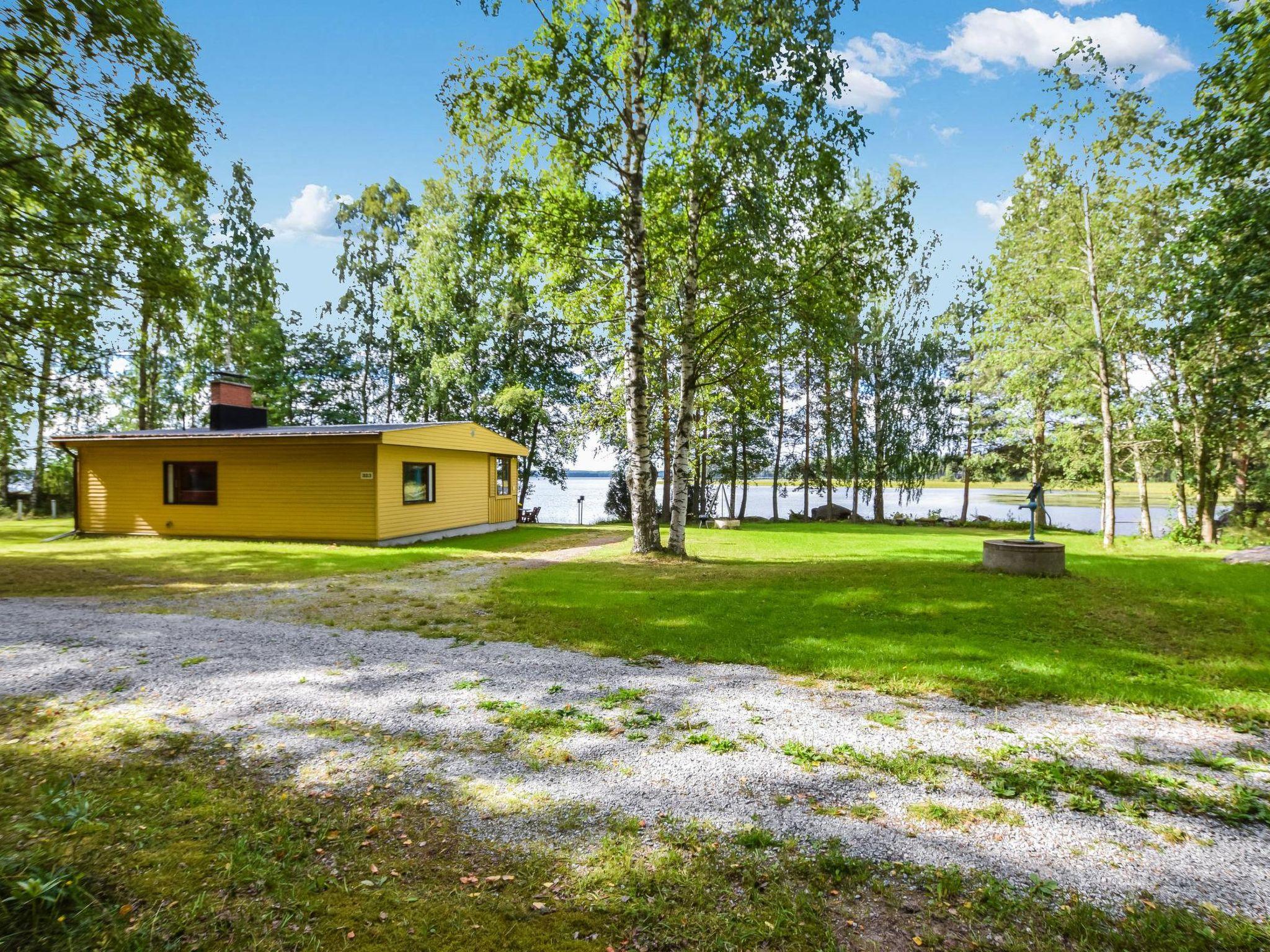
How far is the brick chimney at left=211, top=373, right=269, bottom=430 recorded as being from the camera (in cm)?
1694

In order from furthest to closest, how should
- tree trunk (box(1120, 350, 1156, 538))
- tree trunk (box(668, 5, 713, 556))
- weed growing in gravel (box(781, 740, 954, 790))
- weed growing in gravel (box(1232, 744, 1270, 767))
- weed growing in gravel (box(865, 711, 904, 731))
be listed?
1. tree trunk (box(1120, 350, 1156, 538))
2. tree trunk (box(668, 5, 713, 556))
3. weed growing in gravel (box(865, 711, 904, 731))
4. weed growing in gravel (box(1232, 744, 1270, 767))
5. weed growing in gravel (box(781, 740, 954, 790))

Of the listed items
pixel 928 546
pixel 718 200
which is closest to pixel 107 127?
pixel 718 200

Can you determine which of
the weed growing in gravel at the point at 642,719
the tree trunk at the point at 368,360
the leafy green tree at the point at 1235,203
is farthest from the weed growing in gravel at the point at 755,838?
the tree trunk at the point at 368,360

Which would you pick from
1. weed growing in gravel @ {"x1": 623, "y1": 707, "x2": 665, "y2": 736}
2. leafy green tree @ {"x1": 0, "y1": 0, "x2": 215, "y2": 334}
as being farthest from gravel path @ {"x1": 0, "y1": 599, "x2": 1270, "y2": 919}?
leafy green tree @ {"x1": 0, "y1": 0, "x2": 215, "y2": 334}

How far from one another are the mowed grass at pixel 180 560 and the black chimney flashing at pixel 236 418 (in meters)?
3.57

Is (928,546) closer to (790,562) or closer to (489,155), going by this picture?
(790,562)

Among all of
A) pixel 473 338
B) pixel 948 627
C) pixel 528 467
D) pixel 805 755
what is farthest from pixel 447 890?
pixel 528 467

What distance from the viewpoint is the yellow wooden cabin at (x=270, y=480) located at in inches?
559

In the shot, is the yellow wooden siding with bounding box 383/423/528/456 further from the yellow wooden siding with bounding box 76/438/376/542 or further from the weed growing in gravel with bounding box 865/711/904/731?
the weed growing in gravel with bounding box 865/711/904/731

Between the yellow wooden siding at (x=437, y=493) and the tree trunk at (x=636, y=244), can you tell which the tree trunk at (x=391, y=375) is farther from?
the tree trunk at (x=636, y=244)

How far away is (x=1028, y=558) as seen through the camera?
30.8 feet

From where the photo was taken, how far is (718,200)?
11453mm

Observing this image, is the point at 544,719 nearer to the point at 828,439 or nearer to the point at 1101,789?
the point at 1101,789

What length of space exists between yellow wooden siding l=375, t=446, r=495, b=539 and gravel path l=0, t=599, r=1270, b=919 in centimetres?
831
